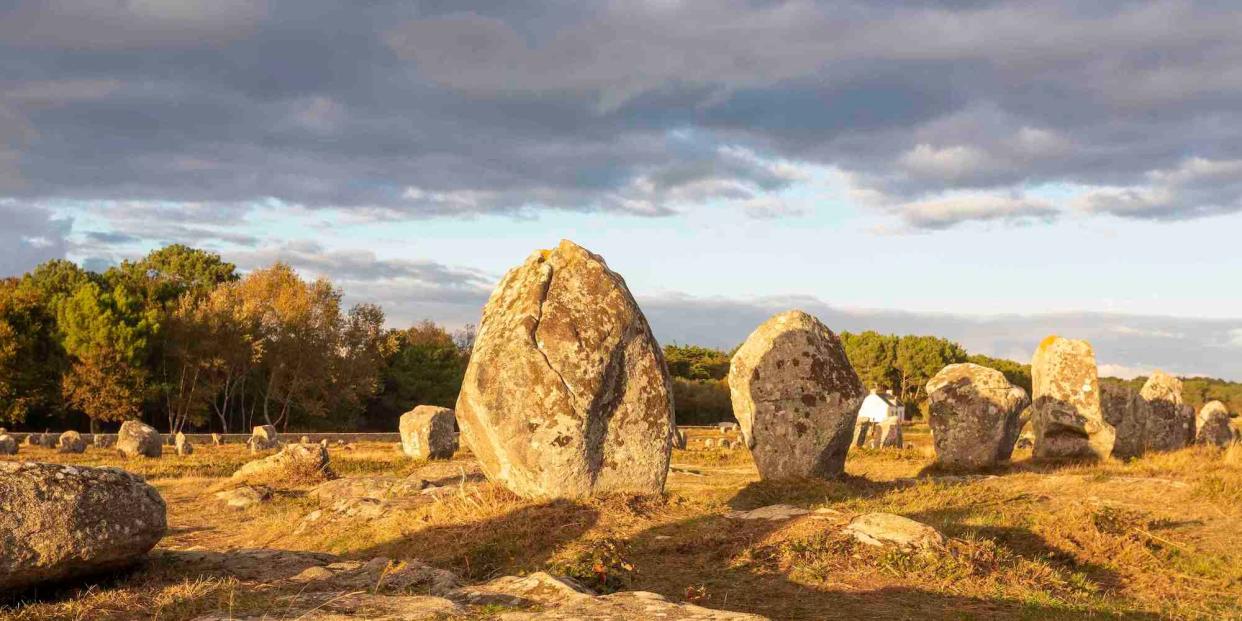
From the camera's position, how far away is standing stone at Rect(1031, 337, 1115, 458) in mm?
25266

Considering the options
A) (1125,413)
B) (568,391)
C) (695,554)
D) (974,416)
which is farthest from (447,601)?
(1125,413)

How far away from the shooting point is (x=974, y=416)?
23812 mm

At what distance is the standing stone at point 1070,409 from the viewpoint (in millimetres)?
25266

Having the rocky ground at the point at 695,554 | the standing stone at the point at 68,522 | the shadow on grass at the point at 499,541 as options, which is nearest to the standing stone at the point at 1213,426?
the rocky ground at the point at 695,554

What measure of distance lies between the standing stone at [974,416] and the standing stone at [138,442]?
852 inches

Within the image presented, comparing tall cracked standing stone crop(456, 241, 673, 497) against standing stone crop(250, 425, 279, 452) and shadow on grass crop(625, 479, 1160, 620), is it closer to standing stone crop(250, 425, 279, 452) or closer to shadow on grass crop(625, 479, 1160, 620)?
shadow on grass crop(625, 479, 1160, 620)

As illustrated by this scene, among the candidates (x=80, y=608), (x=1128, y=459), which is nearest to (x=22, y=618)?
(x=80, y=608)

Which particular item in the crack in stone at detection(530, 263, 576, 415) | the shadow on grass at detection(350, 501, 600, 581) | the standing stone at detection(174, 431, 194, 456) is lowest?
the standing stone at detection(174, 431, 194, 456)

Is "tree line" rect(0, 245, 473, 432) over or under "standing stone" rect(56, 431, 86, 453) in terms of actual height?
over

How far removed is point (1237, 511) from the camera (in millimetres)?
16719

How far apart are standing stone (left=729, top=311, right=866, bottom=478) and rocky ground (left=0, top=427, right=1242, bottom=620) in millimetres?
842

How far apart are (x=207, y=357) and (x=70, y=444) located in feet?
63.8

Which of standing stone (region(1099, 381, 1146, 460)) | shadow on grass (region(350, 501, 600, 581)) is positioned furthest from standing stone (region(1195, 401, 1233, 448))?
shadow on grass (region(350, 501, 600, 581))

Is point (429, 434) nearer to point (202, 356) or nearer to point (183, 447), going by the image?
point (183, 447)
